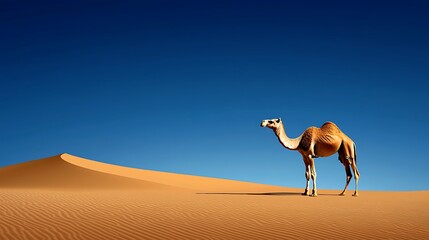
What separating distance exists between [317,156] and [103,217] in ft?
39.5

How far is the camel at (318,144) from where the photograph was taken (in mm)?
20797

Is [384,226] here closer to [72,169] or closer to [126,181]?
[126,181]

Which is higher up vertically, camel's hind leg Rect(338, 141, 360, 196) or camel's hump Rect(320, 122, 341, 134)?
camel's hump Rect(320, 122, 341, 134)

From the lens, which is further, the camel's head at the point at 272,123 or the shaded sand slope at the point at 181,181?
→ the shaded sand slope at the point at 181,181

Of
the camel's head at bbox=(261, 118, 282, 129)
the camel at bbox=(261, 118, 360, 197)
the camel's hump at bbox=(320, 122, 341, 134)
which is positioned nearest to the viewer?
the camel at bbox=(261, 118, 360, 197)

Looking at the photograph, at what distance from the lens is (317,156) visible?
2111cm

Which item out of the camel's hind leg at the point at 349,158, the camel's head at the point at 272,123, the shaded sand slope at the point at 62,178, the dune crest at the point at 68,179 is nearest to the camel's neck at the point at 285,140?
the camel's head at the point at 272,123

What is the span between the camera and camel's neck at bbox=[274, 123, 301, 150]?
2128 centimetres

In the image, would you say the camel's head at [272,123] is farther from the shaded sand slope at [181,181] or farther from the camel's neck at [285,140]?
the shaded sand slope at [181,181]

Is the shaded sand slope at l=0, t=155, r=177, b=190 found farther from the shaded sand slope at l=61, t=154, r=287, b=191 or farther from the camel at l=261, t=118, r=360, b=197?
the camel at l=261, t=118, r=360, b=197

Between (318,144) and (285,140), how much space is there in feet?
4.87

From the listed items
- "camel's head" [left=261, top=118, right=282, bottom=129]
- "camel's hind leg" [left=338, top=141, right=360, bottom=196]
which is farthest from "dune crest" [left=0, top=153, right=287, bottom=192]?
"camel's hind leg" [left=338, top=141, right=360, bottom=196]

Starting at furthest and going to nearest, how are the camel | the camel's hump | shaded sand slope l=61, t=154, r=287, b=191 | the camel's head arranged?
1. shaded sand slope l=61, t=154, r=287, b=191
2. the camel's hump
3. the camel's head
4. the camel

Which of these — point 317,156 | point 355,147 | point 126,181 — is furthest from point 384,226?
point 126,181
